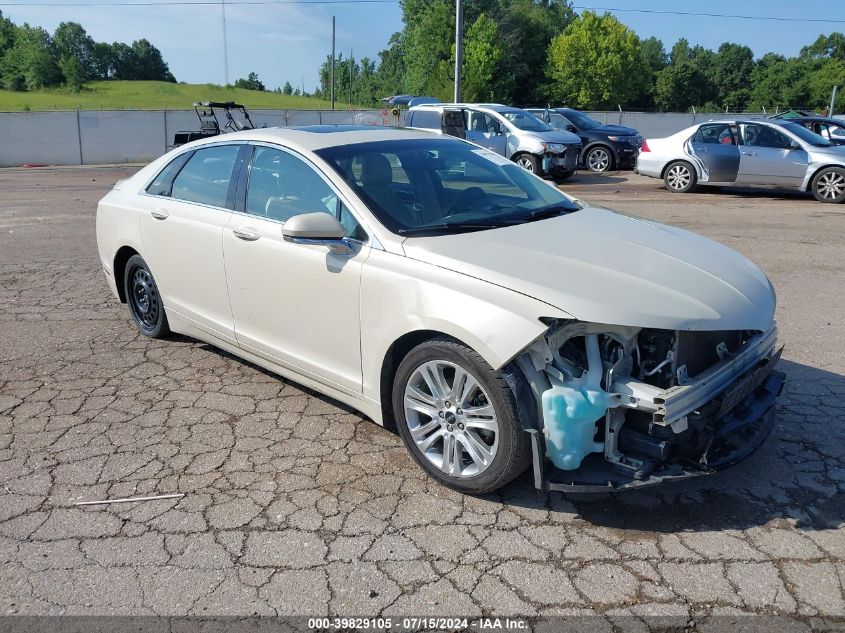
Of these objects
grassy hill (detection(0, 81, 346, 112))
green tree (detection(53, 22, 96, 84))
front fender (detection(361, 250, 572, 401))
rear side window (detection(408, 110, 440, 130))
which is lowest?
front fender (detection(361, 250, 572, 401))

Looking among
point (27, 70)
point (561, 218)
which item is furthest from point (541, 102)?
point (561, 218)

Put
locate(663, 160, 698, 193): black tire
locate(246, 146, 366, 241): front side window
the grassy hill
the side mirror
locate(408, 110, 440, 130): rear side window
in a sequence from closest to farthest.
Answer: the side mirror
locate(246, 146, 366, 241): front side window
locate(663, 160, 698, 193): black tire
locate(408, 110, 440, 130): rear side window
the grassy hill

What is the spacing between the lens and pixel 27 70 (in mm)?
93000

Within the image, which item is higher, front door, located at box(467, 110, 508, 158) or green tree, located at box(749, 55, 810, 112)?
green tree, located at box(749, 55, 810, 112)

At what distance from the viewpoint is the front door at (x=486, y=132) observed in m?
16.9

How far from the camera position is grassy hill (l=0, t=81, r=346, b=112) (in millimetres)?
71500

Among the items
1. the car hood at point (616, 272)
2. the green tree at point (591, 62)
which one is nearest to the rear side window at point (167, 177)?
the car hood at point (616, 272)

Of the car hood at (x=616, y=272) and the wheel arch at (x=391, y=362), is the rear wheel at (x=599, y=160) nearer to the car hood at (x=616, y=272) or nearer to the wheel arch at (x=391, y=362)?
the car hood at (x=616, y=272)

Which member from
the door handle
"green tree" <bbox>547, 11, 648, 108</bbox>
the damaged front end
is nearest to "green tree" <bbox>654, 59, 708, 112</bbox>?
"green tree" <bbox>547, 11, 648, 108</bbox>

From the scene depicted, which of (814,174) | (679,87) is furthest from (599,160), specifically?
(679,87)

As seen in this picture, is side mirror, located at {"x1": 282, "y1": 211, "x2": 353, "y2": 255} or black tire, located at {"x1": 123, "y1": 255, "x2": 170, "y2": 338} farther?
black tire, located at {"x1": 123, "y1": 255, "x2": 170, "y2": 338}

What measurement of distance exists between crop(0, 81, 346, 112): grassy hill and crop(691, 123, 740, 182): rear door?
57.8m

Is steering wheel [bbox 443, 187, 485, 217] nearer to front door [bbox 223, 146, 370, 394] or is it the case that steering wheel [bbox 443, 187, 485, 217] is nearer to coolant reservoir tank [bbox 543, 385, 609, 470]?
front door [bbox 223, 146, 370, 394]

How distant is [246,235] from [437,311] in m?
1.57
